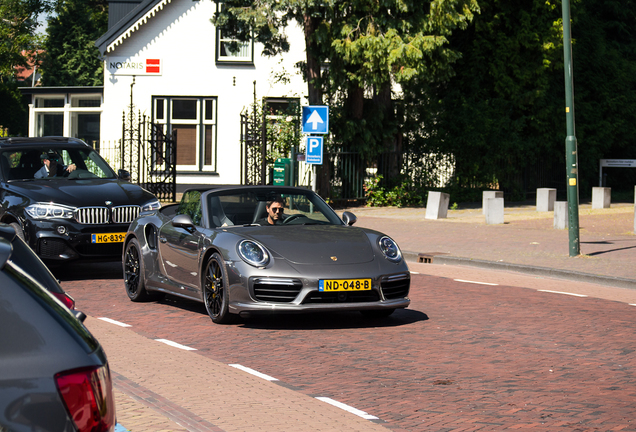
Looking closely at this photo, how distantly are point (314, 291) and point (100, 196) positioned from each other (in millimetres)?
4859

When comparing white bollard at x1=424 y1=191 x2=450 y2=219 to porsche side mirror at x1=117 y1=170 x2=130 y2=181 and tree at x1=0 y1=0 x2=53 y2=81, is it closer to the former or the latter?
porsche side mirror at x1=117 y1=170 x2=130 y2=181

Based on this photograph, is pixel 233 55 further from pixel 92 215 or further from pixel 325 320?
pixel 325 320

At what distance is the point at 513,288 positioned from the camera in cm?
1184

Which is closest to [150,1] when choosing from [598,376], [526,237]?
[526,237]

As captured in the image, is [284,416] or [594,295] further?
[594,295]

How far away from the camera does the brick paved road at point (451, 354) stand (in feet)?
18.4

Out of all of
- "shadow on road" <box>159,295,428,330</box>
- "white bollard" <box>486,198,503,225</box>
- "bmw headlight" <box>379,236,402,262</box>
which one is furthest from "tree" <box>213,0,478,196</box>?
"bmw headlight" <box>379,236,402,262</box>

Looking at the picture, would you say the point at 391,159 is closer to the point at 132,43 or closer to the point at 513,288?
the point at 132,43

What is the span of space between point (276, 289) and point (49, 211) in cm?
467

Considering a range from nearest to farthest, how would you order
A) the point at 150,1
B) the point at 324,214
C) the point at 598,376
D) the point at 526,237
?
the point at 598,376 → the point at 324,214 → the point at 526,237 → the point at 150,1

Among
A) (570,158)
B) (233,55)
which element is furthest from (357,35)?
(570,158)

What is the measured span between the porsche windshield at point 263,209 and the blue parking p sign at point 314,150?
401 inches

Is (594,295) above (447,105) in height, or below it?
below

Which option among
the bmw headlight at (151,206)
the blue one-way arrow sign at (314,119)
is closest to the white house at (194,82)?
the blue one-way arrow sign at (314,119)
